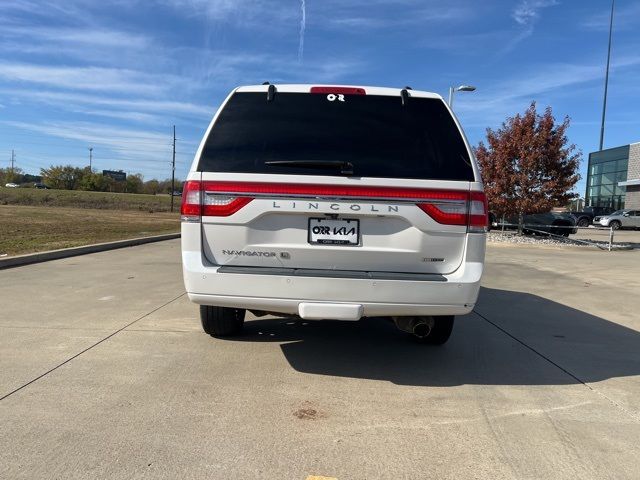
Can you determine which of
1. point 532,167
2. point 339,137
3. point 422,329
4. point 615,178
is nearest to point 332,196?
point 339,137

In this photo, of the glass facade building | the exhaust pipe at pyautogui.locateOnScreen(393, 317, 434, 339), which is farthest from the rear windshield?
the glass facade building

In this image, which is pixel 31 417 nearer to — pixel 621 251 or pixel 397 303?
pixel 397 303

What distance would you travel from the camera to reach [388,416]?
364 centimetres

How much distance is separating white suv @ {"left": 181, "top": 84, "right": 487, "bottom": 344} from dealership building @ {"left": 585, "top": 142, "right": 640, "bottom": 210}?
Result: 46998 mm

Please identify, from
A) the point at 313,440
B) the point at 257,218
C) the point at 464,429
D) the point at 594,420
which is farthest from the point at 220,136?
the point at 594,420

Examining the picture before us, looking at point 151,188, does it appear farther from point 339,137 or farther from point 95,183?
point 339,137

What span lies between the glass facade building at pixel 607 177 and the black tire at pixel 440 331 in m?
49.6

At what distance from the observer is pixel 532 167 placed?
20672mm

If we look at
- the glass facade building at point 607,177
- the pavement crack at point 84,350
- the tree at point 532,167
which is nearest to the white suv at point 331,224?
the pavement crack at point 84,350

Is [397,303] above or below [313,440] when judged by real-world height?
above

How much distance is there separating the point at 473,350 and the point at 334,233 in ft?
7.53

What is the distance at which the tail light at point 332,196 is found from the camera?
3859 millimetres

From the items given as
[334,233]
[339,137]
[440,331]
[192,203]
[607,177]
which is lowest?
[440,331]

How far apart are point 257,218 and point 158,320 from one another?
2.82 metres
